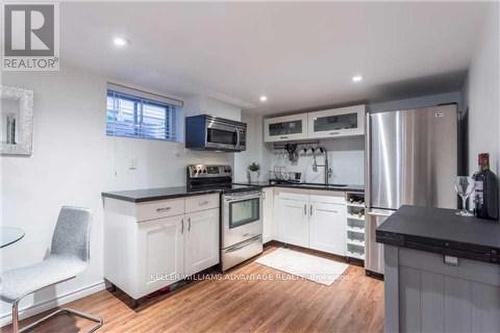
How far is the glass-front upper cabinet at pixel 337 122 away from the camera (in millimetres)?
3365

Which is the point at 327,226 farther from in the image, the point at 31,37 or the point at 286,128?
the point at 31,37

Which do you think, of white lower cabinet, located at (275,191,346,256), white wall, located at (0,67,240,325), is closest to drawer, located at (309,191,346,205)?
white lower cabinet, located at (275,191,346,256)

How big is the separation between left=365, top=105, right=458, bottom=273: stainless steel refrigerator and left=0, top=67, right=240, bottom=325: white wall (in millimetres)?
2521

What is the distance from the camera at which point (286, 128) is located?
4.08 meters

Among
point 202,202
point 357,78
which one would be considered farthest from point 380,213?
point 202,202

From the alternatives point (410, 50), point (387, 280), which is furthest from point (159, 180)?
point (410, 50)

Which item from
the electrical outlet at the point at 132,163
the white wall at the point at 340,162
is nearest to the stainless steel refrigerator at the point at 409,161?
the white wall at the point at 340,162

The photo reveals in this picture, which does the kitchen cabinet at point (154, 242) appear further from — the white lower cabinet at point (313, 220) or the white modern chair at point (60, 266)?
the white lower cabinet at point (313, 220)

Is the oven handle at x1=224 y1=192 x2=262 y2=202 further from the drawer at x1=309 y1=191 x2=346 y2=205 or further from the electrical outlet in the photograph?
the electrical outlet

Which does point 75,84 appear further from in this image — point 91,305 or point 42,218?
point 91,305

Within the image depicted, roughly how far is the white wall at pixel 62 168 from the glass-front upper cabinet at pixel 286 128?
2126mm

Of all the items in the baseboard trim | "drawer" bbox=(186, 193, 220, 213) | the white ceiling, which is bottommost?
the baseboard trim

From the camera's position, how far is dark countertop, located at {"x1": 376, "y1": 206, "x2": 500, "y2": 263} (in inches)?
35.6

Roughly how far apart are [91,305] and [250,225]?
178 cm
